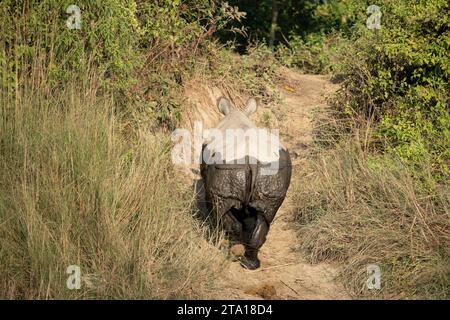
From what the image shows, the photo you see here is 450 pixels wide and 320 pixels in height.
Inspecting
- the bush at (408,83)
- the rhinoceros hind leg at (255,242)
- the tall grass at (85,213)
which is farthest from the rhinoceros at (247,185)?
the bush at (408,83)

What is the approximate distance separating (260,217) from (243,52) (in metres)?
5.49

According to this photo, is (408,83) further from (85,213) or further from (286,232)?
(85,213)

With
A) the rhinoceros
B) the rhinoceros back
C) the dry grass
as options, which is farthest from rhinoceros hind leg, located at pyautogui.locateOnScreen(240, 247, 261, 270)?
the dry grass


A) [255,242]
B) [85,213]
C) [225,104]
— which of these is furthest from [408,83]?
[85,213]

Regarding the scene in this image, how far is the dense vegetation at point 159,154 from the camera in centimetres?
565

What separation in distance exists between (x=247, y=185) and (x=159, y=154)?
46.3 inches

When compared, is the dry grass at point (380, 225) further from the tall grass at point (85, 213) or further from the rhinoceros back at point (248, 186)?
the tall grass at point (85, 213)

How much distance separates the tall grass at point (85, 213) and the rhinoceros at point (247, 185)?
39cm

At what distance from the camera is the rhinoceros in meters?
6.28

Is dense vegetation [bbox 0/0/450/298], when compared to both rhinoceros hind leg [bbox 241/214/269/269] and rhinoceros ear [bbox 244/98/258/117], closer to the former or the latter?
rhinoceros hind leg [bbox 241/214/269/269]

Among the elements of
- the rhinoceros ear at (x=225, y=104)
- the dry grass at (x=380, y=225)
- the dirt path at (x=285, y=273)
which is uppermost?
the rhinoceros ear at (x=225, y=104)

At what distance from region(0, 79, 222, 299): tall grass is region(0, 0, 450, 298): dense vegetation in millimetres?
14

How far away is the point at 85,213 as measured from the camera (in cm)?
584

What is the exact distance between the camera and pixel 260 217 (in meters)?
6.49
